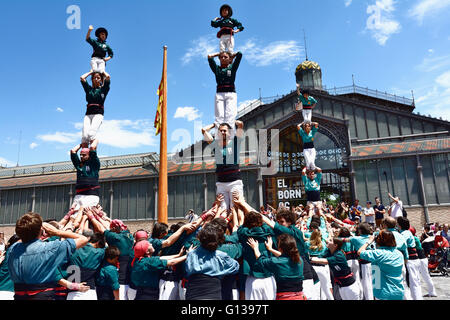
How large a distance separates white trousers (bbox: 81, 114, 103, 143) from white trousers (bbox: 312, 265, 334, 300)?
19.6 feet

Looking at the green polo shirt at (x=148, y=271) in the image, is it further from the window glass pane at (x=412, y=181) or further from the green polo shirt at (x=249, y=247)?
the window glass pane at (x=412, y=181)

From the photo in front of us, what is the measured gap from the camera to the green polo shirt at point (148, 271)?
4.05 m

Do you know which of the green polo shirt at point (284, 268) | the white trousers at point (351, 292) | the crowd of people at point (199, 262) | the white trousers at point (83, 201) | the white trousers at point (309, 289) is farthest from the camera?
the white trousers at point (83, 201)

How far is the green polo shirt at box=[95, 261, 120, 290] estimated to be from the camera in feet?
14.4

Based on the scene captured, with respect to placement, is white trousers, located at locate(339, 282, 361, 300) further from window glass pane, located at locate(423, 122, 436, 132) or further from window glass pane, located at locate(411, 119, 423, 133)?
window glass pane, located at locate(423, 122, 436, 132)

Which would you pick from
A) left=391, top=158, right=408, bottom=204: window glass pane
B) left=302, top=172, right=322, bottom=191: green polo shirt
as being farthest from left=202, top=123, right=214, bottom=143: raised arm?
left=391, top=158, right=408, bottom=204: window glass pane

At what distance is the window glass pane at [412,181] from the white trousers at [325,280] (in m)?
16.2

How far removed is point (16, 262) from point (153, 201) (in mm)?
19729

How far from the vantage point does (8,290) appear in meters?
4.11

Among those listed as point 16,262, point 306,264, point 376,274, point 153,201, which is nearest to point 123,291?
point 16,262

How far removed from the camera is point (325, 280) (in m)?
5.92

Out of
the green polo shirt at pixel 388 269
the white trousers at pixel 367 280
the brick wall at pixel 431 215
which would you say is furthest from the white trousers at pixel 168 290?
the brick wall at pixel 431 215

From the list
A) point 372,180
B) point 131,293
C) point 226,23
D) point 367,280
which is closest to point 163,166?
point 226,23
